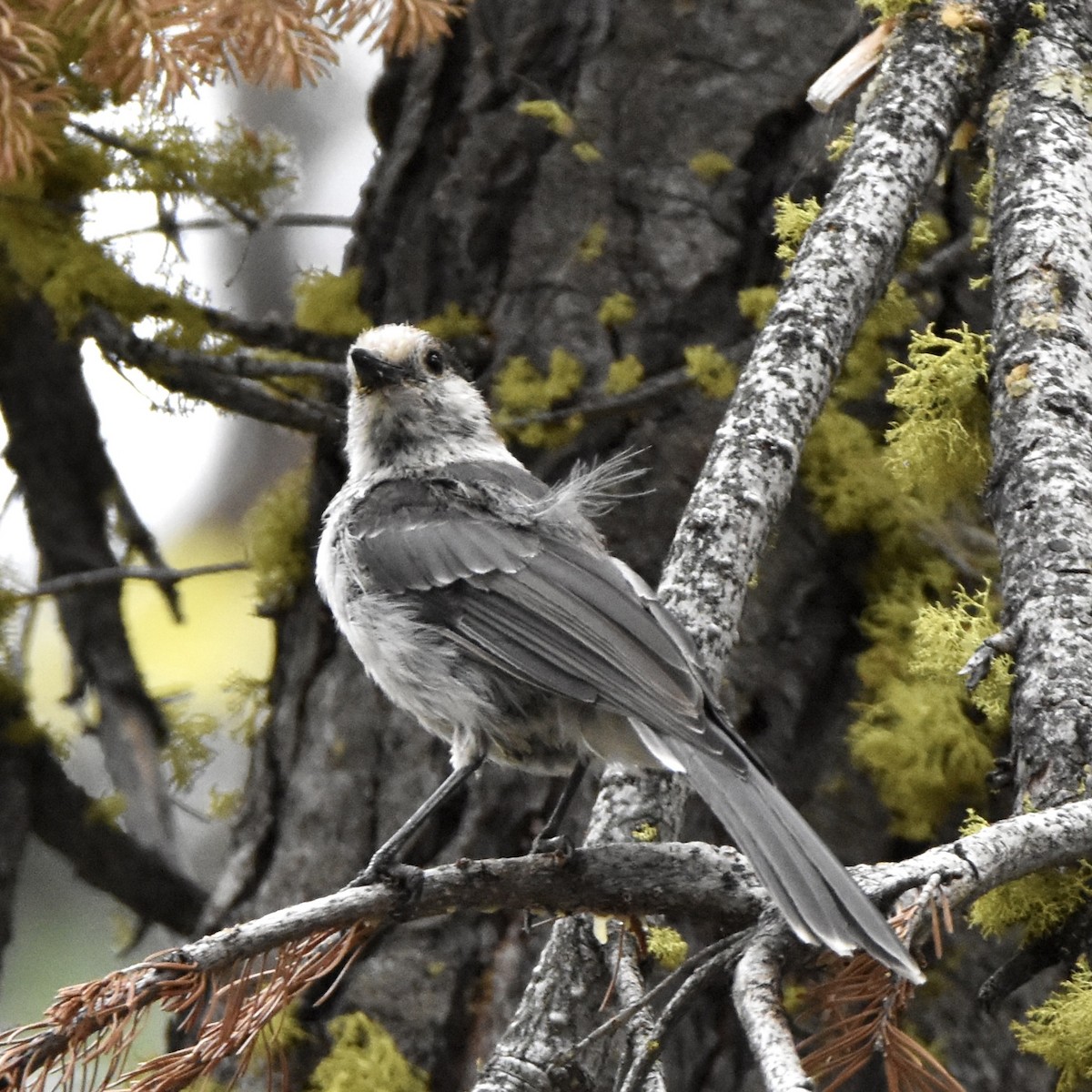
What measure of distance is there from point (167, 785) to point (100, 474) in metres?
0.88

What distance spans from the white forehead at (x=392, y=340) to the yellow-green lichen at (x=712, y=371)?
0.62 meters

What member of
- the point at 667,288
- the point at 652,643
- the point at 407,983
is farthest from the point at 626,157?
the point at 407,983

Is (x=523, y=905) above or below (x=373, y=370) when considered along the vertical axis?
below

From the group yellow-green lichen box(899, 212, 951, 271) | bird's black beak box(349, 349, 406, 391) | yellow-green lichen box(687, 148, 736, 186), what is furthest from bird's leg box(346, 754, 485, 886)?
yellow-green lichen box(687, 148, 736, 186)

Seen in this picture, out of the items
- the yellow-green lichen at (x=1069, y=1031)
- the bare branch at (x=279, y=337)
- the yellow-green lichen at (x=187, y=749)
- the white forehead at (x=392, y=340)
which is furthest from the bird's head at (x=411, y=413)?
the yellow-green lichen at (x=1069, y=1031)

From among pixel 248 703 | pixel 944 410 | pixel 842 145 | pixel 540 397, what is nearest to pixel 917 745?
pixel 944 410

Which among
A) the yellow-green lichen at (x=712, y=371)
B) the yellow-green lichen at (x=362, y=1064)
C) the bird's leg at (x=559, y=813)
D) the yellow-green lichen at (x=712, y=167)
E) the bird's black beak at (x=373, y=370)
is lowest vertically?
the yellow-green lichen at (x=362, y=1064)

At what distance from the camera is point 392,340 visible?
3.14 m

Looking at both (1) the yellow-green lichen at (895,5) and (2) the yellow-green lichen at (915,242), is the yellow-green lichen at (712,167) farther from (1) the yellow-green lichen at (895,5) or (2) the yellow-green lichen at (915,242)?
(1) the yellow-green lichen at (895,5)

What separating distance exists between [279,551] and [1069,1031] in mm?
2272

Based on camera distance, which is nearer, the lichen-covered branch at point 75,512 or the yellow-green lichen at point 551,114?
the yellow-green lichen at point 551,114

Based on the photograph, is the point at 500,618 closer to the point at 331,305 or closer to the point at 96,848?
the point at 331,305

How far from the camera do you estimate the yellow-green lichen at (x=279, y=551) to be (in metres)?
3.53

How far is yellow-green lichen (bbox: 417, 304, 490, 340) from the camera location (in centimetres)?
347
